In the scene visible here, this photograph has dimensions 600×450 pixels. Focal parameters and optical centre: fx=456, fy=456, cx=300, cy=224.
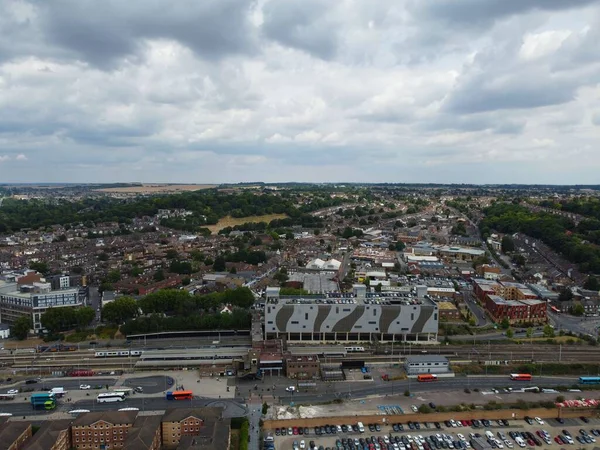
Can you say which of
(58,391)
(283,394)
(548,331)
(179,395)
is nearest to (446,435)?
(283,394)

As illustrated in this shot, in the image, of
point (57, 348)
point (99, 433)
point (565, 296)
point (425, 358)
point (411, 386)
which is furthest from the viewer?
point (565, 296)

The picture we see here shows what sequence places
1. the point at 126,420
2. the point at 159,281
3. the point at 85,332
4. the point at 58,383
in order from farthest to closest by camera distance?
1. the point at 159,281
2. the point at 85,332
3. the point at 58,383
4. the point at 126,420

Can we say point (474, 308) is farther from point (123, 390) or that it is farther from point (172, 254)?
point (172, 254)

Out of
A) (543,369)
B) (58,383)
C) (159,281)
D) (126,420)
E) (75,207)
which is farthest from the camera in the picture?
(75,207)

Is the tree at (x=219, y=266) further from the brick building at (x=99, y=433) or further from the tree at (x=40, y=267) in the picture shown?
the brick building at (x=99, y=433)

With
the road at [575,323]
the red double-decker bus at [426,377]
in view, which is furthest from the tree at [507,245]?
the red double-decker bus at [426,377]

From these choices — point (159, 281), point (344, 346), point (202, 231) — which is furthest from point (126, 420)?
point (202, 231)

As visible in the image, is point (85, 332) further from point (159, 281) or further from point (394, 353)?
point (394, 353)

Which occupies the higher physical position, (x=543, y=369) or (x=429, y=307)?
(x=429, y=307)
